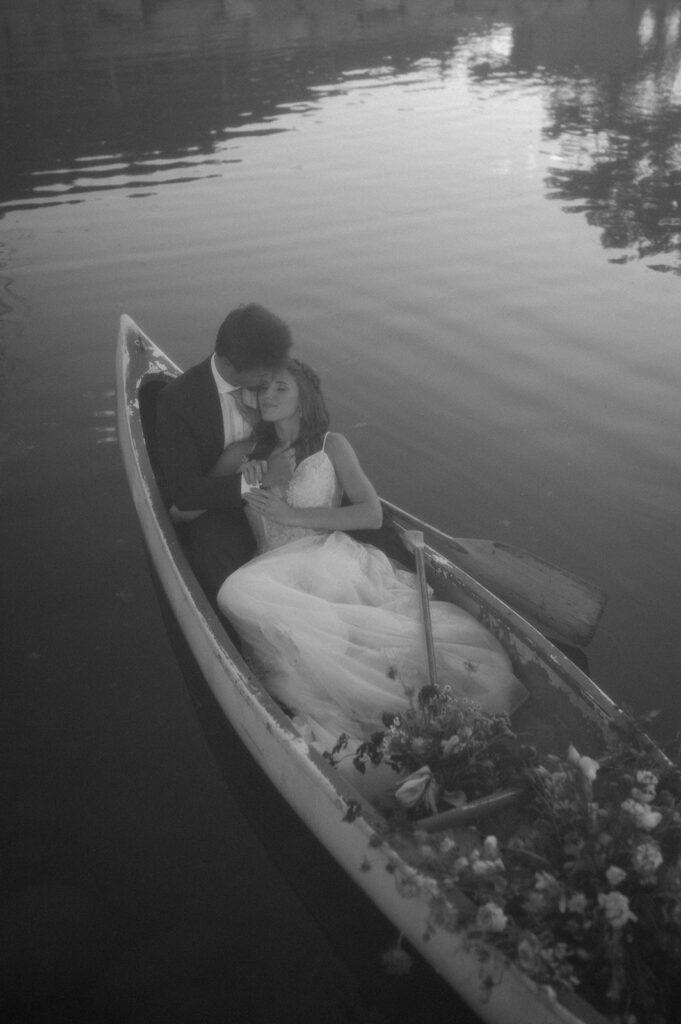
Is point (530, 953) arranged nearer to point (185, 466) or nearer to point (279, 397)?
point (279, 397)

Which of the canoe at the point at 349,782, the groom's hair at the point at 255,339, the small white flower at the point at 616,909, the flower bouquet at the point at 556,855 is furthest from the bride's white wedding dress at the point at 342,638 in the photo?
the small white flower at the point at 616,909

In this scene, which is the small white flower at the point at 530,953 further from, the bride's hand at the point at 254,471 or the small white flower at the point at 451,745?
the bride's hand at the point at 254,471

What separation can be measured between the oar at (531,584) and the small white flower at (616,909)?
2.19m

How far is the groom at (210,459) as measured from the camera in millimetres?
4309

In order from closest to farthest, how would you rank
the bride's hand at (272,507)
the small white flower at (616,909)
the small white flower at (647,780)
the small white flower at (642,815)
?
1. the small white flower at (616,909)
2. the small white flower at (642,815)
3. the small white flower at (647,780)
4. the bride's hand at (272,507)

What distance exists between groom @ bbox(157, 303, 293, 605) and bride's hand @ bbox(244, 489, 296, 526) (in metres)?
0.07

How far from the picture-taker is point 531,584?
4.81m

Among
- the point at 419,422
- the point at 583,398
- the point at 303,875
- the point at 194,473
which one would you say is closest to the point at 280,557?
the point at 194,473

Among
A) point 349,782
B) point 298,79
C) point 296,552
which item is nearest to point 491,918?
point 349,782

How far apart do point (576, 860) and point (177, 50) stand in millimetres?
25881

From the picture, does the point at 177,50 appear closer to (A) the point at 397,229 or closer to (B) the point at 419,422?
(A) the point at 397,229

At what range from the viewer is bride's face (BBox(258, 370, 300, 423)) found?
4.08 meters

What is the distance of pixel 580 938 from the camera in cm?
256


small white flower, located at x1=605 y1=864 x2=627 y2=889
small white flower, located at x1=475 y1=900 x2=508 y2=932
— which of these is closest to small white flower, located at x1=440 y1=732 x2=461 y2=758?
small white flower, located at x1=475 y1=900 x2=508 y2=932
